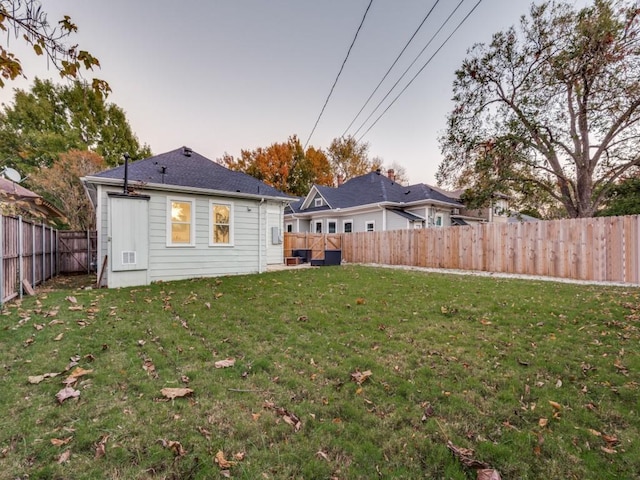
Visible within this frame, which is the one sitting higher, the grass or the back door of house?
the back door of house

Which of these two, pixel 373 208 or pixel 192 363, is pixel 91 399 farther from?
pixel 373 208

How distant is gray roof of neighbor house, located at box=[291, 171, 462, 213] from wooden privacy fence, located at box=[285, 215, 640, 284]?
5.00 metres

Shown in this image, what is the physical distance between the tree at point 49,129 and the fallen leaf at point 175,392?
2389 cm

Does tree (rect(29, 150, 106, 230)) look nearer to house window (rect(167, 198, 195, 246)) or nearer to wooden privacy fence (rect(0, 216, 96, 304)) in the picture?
wooden privacy fence (rect(0, 216, 96, 304))

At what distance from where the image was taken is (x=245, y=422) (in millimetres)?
2252

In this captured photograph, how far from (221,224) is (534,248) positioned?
10.7 meters

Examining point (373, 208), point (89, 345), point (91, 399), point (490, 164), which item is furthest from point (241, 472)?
point (373, 208)

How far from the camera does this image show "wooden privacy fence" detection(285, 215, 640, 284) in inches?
330

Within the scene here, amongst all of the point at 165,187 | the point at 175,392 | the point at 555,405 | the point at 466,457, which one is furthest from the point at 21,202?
the point at 555,405

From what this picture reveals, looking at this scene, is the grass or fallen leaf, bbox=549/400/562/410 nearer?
the grass

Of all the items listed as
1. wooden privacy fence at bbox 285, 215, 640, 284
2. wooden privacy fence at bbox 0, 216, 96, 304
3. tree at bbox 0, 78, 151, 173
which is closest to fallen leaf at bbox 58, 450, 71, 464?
wooden privacy fence at bbox 0, 216, 96, 304

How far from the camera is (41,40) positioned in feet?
7.04

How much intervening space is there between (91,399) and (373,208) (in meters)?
17.9

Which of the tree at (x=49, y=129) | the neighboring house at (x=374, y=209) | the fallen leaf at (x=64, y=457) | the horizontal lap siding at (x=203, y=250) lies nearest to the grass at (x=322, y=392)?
the fallen leaf at (x=64, y=457)
